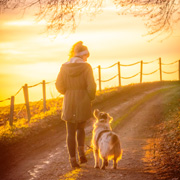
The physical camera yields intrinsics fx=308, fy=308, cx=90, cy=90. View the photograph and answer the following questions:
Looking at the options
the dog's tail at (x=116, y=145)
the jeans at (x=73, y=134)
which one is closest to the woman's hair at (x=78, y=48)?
the jeans at (x=73, y=134)

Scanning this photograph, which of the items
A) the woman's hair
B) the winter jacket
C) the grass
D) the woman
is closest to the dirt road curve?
the grass

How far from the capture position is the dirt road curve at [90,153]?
565 cm

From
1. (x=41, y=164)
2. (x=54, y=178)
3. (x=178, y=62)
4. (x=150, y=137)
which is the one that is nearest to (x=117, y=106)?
(x=150, y=137)

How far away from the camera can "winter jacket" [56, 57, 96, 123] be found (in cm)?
570

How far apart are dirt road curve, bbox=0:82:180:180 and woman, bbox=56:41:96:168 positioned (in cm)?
82

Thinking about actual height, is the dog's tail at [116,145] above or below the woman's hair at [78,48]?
below

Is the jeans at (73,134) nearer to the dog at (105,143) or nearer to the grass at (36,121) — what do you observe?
the dog at (105,143)

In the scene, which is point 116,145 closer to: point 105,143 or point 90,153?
point 105,143

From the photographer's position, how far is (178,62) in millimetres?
26562

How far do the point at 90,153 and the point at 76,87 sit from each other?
229 centimetres

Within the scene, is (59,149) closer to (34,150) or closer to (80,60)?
(34,150)

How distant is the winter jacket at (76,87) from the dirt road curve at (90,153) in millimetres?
1079

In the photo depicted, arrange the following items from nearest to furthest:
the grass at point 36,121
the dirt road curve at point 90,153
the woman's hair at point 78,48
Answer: the dirt road curve at point 90,153, the woman's hair at point 78,48, the grass at point 36,121

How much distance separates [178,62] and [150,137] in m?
18.9
